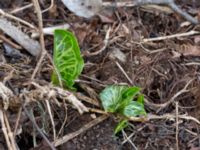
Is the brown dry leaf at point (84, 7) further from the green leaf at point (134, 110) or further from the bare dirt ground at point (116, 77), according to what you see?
the green leaf at point (134, 110)

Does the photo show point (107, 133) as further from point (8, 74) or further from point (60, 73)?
point (8, 74)

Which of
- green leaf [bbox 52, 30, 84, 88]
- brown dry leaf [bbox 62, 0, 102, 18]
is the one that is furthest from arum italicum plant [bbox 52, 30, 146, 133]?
brown dry leaf [bbox 62, 0, 102, 18]

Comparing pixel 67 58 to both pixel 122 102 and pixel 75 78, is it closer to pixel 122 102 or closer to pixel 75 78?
pixel 75 78

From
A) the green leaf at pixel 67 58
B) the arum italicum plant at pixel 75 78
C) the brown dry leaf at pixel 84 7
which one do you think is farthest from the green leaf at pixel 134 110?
the brown dry leaf at pixel 84 7

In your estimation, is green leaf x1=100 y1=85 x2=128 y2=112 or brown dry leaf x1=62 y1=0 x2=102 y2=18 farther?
brown dry leaf x1=62 y1=0 x2=102 y2=18

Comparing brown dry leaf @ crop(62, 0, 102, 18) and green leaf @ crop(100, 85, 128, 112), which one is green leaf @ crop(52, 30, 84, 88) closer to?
green leaf @ crop(100, 85, 128, 112)

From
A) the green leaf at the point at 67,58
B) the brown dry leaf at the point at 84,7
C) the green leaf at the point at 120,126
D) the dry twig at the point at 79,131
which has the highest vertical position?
the brown dry leaf at the point at 84,7
